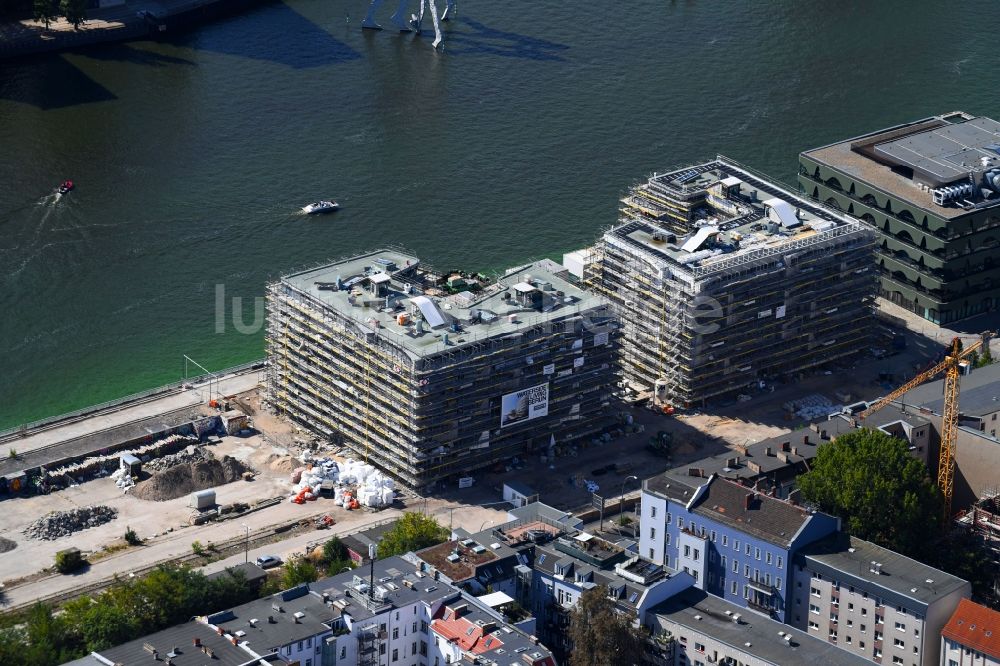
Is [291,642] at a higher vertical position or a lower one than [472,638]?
higher

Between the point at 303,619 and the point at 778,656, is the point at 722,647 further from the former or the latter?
the point at 303,619

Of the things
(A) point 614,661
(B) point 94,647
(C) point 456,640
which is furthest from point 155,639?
(A) point 614,661

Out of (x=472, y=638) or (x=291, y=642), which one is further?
(x=472, y=638)

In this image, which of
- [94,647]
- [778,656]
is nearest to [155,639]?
[94,647]

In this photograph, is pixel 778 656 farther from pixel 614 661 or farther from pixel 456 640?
pixel 456 640

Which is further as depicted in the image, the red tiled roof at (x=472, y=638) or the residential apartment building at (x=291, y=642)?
the red tiled roof at (x=472, y=638)

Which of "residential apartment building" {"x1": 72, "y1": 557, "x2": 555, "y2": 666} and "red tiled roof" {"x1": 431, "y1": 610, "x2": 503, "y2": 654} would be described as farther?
"red tiled roof" {"x1": 431, "y1": 610, "x2": 503, "y2": 654}

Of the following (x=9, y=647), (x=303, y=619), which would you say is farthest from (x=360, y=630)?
(x=9, y=647)
